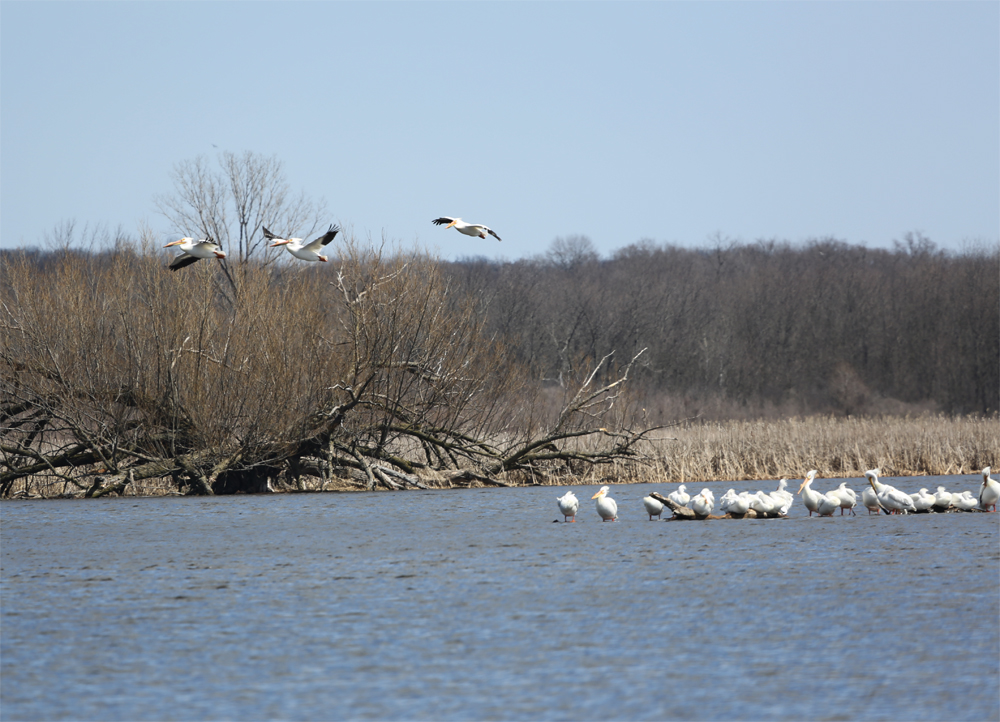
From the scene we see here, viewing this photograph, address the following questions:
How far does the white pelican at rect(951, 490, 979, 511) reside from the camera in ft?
61.8

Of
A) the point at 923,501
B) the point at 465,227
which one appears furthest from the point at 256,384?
the point at 923,501

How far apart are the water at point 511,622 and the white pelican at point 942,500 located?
0.54 meters

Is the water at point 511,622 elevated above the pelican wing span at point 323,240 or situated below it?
below

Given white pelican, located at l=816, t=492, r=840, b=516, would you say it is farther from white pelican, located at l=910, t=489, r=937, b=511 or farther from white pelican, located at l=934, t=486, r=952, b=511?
white pelican, located at l=934, t=486, r=952, b=511

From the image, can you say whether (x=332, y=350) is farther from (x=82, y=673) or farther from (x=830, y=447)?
(x=82, y=673)

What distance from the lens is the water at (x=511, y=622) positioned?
24.1ft

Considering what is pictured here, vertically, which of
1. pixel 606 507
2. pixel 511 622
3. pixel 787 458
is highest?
pixel 787 458

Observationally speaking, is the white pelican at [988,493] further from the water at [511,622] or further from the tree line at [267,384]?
the tree line at [267,384]

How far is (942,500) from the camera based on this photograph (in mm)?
18688

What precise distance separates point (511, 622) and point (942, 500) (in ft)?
36.9

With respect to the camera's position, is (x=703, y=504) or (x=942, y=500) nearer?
(x=703, y=504)

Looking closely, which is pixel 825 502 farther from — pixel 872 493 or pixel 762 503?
pixel 762 503

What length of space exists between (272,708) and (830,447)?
22.1 m

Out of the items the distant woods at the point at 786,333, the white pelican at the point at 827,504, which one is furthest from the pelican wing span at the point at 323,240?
the distant woods at the point at 786,333
